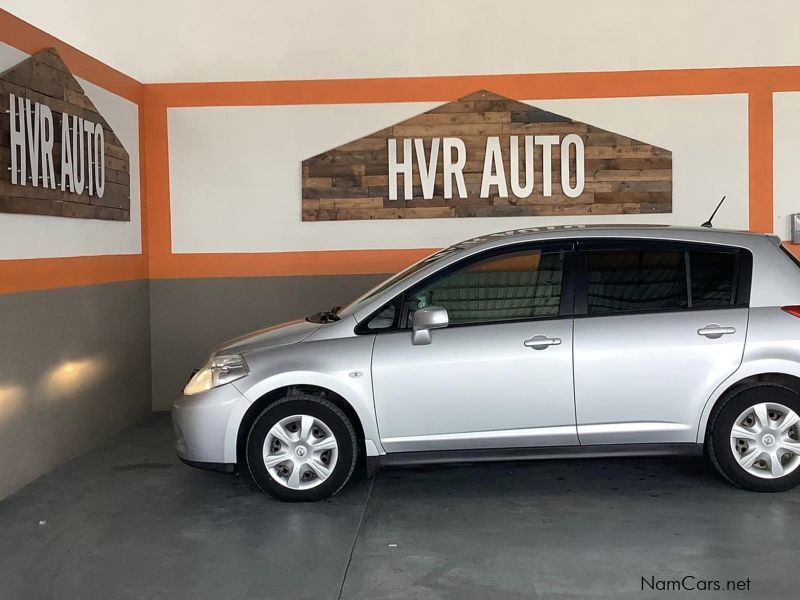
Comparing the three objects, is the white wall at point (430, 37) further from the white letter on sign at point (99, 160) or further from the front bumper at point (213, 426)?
the front bumper at point (213, 426)

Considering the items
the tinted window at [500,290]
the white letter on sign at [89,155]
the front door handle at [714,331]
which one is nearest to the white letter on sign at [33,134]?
the white letter on sign at [89,155]

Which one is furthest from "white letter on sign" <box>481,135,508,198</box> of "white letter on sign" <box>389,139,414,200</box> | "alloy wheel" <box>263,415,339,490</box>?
"alloy wheel" <box>263,415,339,490</box>

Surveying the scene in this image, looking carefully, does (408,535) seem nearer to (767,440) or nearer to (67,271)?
(767,440)

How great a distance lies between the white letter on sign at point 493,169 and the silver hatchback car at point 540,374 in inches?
107

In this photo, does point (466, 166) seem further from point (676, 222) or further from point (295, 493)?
point (295, 493)

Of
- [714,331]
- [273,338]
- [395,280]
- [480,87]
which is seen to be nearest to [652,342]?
[714,331]

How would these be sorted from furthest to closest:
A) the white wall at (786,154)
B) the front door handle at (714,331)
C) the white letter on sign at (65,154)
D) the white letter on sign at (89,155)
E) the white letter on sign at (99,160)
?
the white wall at (786,154) < the white letter on sign at (99,160) < the white letter on sign at (89,155) < the white letter on sign at (65,154) < the front door handle at (714,331)

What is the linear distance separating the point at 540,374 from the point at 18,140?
3.77 metres

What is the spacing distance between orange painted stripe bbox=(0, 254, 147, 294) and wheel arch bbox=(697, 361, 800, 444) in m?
4.50

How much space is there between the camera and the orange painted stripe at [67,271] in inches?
225

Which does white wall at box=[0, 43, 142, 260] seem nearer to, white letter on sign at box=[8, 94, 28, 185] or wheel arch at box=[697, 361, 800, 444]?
white letter on sign at box=[8, 94, 28, 185]

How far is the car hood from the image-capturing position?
5379 millimetres

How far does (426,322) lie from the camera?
199 inches

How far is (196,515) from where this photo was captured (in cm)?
512
